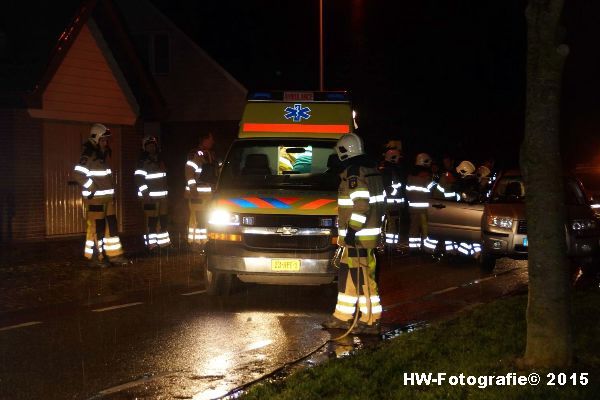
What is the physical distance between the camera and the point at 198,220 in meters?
16.4

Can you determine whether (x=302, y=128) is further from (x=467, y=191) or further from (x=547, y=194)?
(x=547, y=194)

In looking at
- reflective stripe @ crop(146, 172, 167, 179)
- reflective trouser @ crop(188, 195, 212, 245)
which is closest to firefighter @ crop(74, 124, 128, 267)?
reflective stripe @ crop(146, 172, 167, 179)

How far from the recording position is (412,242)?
16.5 metres

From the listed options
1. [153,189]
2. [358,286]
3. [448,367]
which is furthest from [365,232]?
[153,189]

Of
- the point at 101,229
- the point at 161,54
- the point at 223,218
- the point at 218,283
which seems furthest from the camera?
the point at 161,54

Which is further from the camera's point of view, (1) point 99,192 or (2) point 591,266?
(1) point 99,192

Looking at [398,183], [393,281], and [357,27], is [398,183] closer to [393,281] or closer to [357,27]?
[393,281]

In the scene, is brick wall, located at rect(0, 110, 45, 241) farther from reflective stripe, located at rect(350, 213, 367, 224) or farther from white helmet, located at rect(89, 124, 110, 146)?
reflective stripe, located at rect(350, 213, 367, 224)

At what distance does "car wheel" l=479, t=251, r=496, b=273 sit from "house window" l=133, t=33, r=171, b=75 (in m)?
16.3

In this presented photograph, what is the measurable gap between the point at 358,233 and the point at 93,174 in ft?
20.0

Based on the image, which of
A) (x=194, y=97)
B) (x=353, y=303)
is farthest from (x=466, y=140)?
(x=353, y=303)

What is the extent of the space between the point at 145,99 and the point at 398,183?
23.3 ft

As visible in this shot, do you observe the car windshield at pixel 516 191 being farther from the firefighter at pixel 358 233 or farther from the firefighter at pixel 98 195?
the firefighter at pixel 98 195

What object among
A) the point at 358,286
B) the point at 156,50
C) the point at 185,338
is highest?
the point at 156,50
